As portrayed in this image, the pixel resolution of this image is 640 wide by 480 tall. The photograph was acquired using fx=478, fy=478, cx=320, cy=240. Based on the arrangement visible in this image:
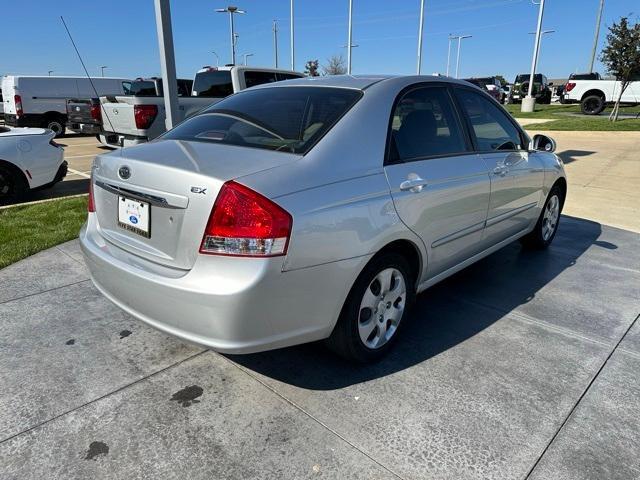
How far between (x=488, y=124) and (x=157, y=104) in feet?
22.4

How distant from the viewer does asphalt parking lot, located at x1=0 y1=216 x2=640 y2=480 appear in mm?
2082

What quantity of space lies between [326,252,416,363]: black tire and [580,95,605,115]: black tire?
24101mm

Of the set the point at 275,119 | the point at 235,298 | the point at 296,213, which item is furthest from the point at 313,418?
the point at 275,119

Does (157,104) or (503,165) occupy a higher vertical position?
(157,104)

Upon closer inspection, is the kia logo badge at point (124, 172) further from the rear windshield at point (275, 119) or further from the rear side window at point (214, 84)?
the rear side window at point (214, 84)

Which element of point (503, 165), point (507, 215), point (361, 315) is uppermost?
point (503, 165)

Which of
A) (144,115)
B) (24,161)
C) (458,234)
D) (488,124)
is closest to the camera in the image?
(458,234)

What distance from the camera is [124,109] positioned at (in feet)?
29.2

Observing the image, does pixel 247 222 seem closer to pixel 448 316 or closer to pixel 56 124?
pixel 448 316

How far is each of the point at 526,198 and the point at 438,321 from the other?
1540 mm

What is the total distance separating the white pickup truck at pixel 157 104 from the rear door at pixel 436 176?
18.7 feet

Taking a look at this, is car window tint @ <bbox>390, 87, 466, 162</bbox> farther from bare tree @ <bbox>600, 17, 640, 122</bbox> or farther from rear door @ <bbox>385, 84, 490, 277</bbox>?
bare tree @ <bbox>600, 17, 640, 122</bbox>

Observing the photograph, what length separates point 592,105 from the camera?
74.9 ft

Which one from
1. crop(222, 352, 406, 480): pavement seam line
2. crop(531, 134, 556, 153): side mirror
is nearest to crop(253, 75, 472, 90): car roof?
crop(531, 134, 556, 153): side mirror
